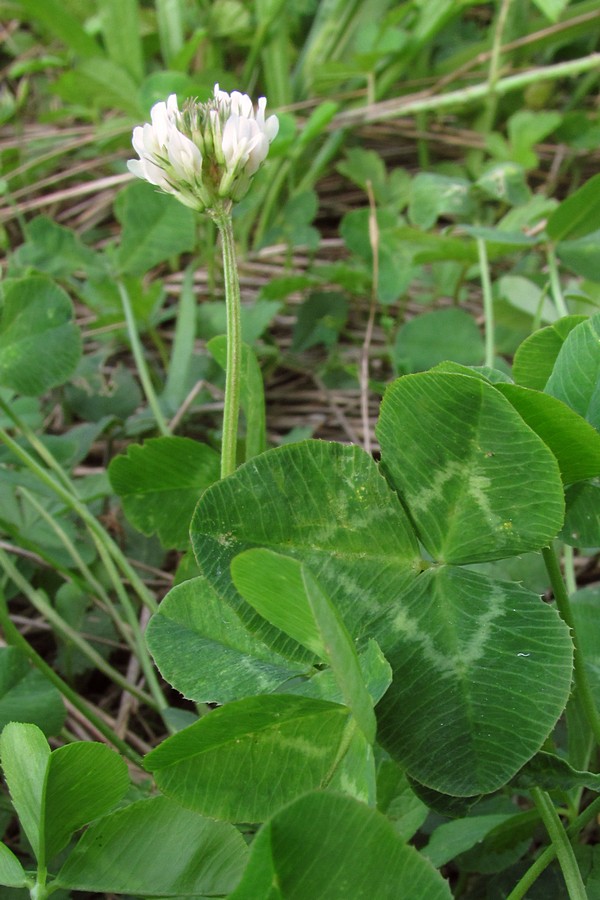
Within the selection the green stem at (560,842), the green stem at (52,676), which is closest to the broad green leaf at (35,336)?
the green stem at (52,676)

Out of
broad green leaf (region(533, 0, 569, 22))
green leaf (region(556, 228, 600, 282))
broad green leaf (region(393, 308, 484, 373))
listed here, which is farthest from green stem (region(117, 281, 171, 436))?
broad green leaf (region(533, 0, 569, 22))

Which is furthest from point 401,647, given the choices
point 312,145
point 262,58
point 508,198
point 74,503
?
point 262,58

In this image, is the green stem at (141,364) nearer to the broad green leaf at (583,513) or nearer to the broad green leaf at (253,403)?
the broad green leaf at (253,403)

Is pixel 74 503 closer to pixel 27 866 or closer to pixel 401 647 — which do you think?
pixel 27 866

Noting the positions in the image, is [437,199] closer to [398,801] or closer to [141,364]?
[141,364]

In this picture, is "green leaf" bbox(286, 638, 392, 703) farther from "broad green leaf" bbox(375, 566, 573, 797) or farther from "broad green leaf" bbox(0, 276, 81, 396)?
"broad green leaf" bbox(0, 276, 81, 396)

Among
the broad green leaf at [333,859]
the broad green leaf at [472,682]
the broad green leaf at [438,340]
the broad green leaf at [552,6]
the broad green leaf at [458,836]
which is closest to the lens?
the broad green leaf at [333,859]
